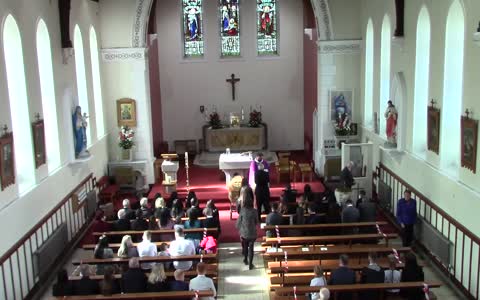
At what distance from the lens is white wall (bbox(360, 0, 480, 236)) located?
386 inches

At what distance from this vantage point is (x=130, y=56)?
17.9 meters

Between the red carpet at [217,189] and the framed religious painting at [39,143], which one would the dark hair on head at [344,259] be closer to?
the red carpet at [217,189]

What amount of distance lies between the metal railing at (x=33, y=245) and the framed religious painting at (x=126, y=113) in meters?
4.06

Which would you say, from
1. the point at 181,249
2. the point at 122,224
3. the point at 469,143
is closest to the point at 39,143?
the point at 122,224

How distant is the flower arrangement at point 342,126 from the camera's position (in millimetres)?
17984

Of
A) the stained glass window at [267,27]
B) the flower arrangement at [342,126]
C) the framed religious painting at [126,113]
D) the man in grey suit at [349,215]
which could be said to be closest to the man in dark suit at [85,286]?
the man in grey suit at [349,215]

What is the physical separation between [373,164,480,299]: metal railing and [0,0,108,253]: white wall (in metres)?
7.75

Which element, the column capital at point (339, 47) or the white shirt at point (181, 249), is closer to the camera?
the white shirt at point (181, 249)

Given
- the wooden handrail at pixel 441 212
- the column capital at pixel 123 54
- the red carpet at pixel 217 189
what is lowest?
the red carpet at pixel 217 189

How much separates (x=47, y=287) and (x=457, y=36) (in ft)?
29.9

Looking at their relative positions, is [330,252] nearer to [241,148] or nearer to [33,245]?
[33,245]

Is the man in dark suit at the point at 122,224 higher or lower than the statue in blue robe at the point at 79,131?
lower

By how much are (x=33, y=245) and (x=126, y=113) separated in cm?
781

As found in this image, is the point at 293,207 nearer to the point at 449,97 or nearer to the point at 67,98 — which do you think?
the point at 449,97
